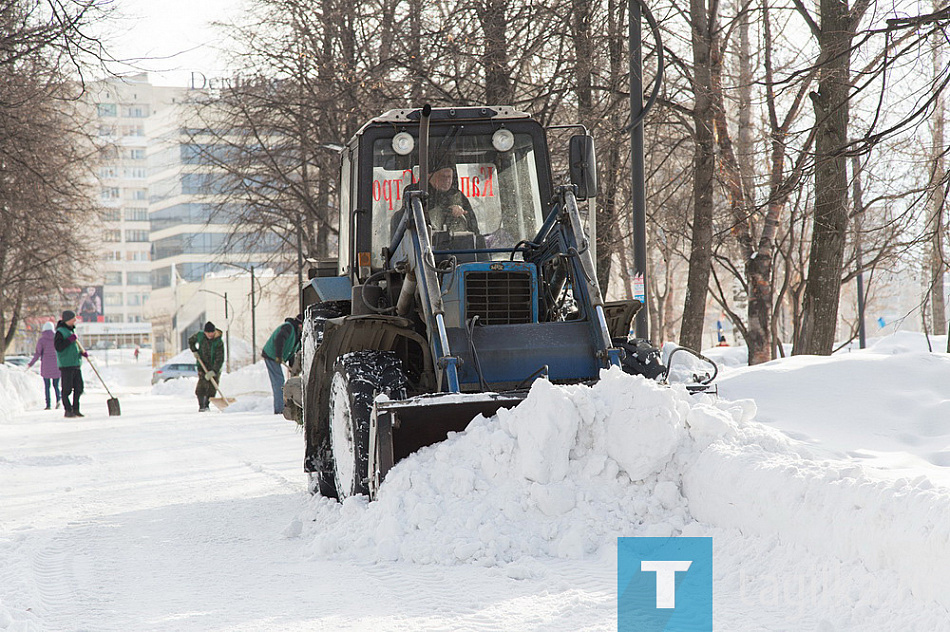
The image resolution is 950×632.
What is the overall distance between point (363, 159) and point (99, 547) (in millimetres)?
3431

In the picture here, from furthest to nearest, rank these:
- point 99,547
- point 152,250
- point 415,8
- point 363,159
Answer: point 152,250
point 415,8
point 363,159
point 99,547

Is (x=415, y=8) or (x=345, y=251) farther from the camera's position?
(x=415, y=8)

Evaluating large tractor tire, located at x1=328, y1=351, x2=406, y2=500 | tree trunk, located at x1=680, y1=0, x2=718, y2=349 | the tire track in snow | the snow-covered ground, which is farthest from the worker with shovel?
the tire track in snow

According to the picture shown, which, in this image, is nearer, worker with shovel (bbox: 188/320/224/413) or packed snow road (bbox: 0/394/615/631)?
packed snow road (bbox: 0/394/615/631)

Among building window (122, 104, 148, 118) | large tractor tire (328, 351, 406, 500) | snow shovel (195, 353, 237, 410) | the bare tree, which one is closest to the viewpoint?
large tractor tire (328, 351, 406, 500)

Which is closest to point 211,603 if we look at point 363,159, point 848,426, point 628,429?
point 628,429

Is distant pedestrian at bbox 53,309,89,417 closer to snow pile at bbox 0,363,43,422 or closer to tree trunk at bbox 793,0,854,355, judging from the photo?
snow pile at bbox 0,363,43,422

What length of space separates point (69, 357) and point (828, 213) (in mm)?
13017

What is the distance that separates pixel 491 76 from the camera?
49.1 feet

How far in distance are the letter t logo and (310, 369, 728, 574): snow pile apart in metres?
0.33

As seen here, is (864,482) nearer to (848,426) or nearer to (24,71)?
(848,426)

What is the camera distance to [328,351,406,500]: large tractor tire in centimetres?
635

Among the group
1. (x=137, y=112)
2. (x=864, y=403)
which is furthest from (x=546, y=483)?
(x=137, y=112)

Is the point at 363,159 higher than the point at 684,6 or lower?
lower
